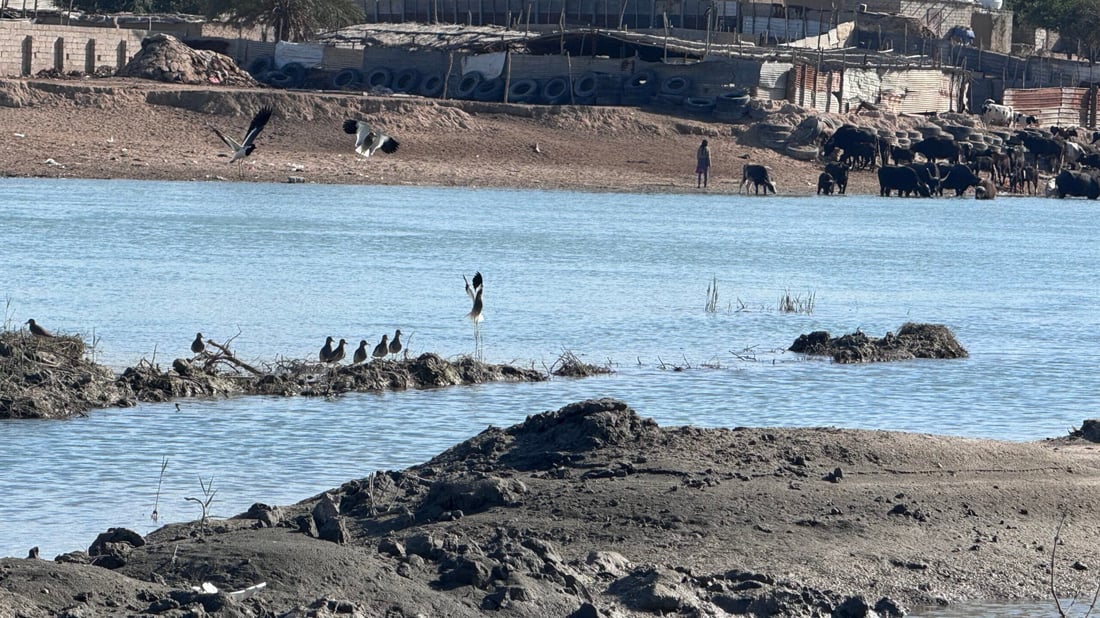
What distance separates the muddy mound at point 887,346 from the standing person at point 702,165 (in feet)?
103

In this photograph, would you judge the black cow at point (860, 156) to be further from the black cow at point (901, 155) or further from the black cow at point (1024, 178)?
the black cow at point (1024, 178)

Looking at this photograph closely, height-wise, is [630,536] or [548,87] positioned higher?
[548,87]

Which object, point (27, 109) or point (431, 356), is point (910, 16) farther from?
point (431, 356)

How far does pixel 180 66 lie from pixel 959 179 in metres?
26.1

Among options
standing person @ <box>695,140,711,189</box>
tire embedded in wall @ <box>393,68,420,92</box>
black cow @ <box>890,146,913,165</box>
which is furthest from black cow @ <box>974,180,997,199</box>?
tire embedded in wall @ <box>393,68,420,92</box>

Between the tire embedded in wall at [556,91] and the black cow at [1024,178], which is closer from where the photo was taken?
the tire embedded in wall at [556,91]

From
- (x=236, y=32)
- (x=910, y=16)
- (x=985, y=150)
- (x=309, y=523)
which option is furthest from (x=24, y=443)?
(x=910, y=16)

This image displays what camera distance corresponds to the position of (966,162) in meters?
61.3

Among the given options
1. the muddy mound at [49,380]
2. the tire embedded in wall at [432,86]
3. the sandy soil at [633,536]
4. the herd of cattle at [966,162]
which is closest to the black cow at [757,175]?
the herd of cattle at [966,162]

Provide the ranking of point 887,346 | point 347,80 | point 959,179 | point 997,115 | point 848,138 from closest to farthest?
point 887,346, point 848,138, point 959,179, point 347,80, point 997,115

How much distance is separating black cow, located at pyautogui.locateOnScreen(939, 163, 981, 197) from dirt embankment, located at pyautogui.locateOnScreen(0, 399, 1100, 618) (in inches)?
1927

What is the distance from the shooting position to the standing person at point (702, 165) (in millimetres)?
50469

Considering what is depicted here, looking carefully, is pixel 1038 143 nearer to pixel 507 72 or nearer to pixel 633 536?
pixel 507 72

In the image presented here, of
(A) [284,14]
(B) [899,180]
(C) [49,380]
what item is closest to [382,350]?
(C) [49,380]
